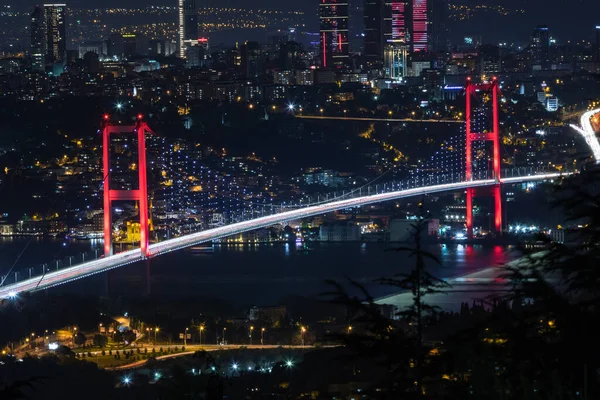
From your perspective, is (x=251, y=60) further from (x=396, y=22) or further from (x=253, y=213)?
(x=253, y=213)

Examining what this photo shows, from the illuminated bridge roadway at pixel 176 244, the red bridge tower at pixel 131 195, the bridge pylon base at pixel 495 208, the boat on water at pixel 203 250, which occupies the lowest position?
the boat on water at pixel 203 250

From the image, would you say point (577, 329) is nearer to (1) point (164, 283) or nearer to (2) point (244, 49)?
(1) point (164, 283)

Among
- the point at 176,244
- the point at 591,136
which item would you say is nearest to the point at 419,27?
the point at 176,244

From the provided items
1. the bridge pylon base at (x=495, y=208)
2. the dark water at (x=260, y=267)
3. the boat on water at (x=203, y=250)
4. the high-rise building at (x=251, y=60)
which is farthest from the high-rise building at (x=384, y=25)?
the boat on water at (x=203, y=250)

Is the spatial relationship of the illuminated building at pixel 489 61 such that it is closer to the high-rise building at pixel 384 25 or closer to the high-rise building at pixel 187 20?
the high-rise building at pixel 384 25

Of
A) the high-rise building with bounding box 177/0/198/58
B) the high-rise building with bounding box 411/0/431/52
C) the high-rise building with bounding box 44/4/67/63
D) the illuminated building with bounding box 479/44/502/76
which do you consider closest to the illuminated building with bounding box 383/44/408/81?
the illuminated building with bounding box 479/44/502/76

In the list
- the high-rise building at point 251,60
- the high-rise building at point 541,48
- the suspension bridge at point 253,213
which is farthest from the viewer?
the high-rise building at point 541,48
